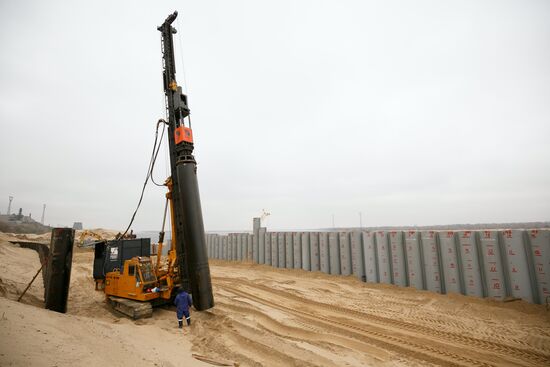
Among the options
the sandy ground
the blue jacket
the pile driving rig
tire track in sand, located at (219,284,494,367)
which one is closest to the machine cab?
the pile driving rig

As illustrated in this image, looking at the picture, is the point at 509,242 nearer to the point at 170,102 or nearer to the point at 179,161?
the point at 179,161

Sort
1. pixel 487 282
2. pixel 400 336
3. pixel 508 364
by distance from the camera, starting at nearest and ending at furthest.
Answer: pixel 508 364
pixel 400 336
pixel 487 282

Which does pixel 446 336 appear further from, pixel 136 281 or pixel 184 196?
pixel 136 281

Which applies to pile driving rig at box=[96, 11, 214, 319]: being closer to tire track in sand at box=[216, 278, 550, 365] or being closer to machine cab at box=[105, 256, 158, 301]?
machine cab at box=[105, 256, 158, 301]

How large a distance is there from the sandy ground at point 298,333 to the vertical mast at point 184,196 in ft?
4.27

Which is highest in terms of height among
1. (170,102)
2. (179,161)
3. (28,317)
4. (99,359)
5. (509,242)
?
(170,102)

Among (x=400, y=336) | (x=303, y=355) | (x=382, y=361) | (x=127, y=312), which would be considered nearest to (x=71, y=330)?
(x=127, y=312)

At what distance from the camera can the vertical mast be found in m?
9.48

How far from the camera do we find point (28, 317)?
625cm

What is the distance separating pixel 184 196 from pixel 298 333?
6167 millimetres

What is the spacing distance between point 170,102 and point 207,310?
8938mm

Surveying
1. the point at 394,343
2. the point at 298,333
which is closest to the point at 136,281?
the point at 298,333

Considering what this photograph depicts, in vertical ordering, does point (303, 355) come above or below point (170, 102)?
below

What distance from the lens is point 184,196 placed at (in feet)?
32.2
